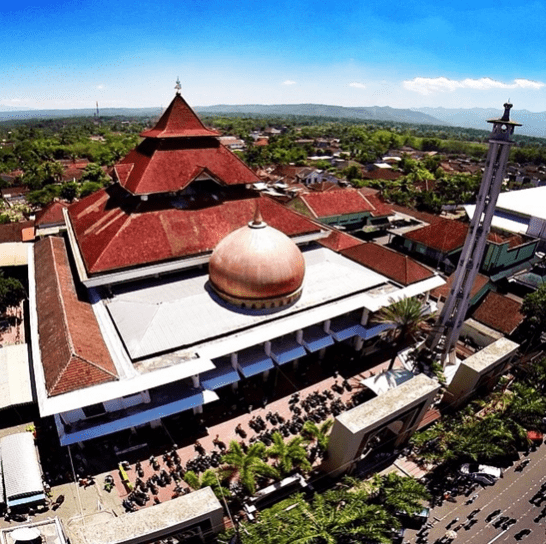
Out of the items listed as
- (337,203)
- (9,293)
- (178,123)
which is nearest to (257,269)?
(178,123)

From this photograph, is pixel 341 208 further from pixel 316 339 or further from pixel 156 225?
pixel 156 225

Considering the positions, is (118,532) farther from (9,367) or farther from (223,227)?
(223,227)

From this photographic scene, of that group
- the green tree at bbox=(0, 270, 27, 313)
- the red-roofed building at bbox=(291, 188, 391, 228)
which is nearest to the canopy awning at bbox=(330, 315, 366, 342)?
the red-roofed building at bbox=(291, 188, 391, 228)

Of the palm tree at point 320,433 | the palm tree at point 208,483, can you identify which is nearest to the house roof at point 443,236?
the palm tree at point 320,433

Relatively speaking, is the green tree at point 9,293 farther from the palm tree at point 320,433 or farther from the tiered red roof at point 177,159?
the palm tree at point 320,433

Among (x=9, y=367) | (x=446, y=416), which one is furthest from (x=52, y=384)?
(x=446, y=416)

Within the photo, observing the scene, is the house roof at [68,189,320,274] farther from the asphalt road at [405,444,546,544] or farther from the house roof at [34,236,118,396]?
the asphalt road at [405,444,546,544]
